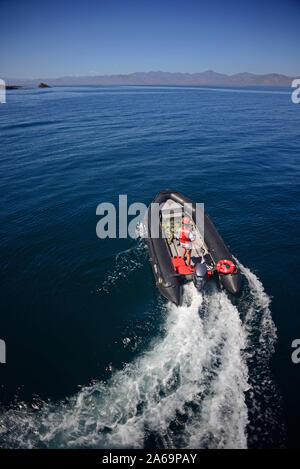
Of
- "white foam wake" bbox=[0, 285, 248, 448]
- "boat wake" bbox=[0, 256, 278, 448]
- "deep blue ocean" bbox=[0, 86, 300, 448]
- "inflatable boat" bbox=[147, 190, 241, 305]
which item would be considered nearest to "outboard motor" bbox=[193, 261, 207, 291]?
"inflatable boat" bbox=[147, 190, 241, 305]

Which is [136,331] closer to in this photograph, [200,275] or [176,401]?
[176,401]

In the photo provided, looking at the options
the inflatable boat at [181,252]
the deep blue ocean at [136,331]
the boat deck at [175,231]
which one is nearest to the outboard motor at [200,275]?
the inflatable boat at [181,252]

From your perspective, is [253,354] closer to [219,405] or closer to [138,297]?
[219,405]

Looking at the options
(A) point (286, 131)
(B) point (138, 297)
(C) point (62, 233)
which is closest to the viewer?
(B) point (138, 297)

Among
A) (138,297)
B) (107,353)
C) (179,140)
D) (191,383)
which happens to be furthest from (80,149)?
(191,383)

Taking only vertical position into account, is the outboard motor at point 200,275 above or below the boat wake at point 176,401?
above

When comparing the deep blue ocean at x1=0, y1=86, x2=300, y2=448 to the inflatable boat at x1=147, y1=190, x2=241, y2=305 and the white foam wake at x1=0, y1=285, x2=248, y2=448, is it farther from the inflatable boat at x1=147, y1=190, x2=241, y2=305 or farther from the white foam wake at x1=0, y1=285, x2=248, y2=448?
the inflatable boat at x1=147, y1=190, x2=241, y2=305

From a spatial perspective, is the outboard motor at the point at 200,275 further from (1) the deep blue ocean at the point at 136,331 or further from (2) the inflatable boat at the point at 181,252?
(1) the deep blue ocean at the point at 136,331
